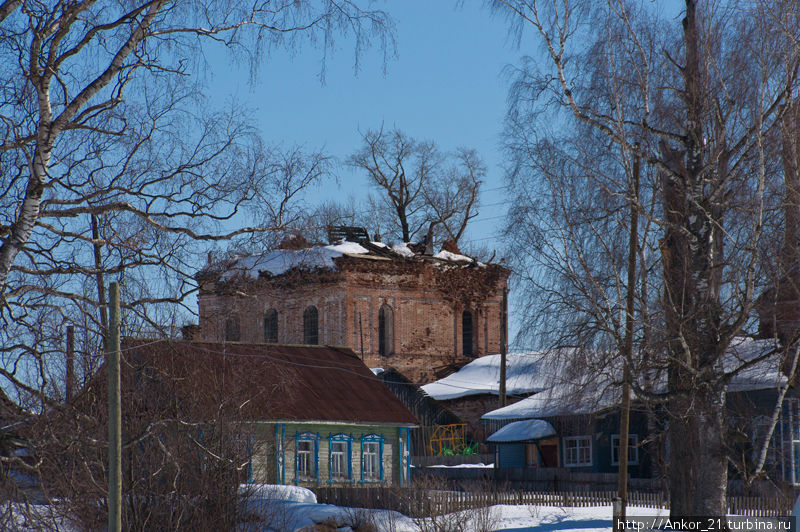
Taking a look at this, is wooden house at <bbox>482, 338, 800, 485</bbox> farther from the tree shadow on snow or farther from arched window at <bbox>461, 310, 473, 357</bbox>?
arched window at <bbox>461, 310, 473, 357</bbox>

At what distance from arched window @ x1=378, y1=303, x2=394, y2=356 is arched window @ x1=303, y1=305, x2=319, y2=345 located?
3.16 m

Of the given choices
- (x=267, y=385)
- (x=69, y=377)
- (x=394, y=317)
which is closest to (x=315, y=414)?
(x=267, y=385)

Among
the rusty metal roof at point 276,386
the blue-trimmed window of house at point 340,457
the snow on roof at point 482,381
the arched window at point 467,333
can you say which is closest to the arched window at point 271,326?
the snow on roof at point 482,381

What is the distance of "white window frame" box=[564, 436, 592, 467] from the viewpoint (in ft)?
103

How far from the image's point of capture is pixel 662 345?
1427 cm

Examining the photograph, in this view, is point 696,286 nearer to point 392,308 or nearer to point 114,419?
point 114,419

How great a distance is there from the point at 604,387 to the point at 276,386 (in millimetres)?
8001

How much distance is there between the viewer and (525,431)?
1298 inches

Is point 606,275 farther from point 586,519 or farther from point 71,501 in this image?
point 71,501

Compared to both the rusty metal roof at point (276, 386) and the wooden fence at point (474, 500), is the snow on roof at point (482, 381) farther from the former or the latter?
the wooden fence at point (474, 500)

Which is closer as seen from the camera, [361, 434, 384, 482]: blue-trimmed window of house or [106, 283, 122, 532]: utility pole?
[106, 283, 122, 532]: utility pole

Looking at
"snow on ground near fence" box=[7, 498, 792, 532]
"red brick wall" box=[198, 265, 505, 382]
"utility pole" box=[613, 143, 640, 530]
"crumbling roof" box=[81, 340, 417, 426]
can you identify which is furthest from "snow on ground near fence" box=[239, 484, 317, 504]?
"red brick wall" box=[198, 265, 505, 382]

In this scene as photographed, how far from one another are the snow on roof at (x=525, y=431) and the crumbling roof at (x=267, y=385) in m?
5.38

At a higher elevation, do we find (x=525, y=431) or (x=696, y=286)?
(x=696, y=286)
